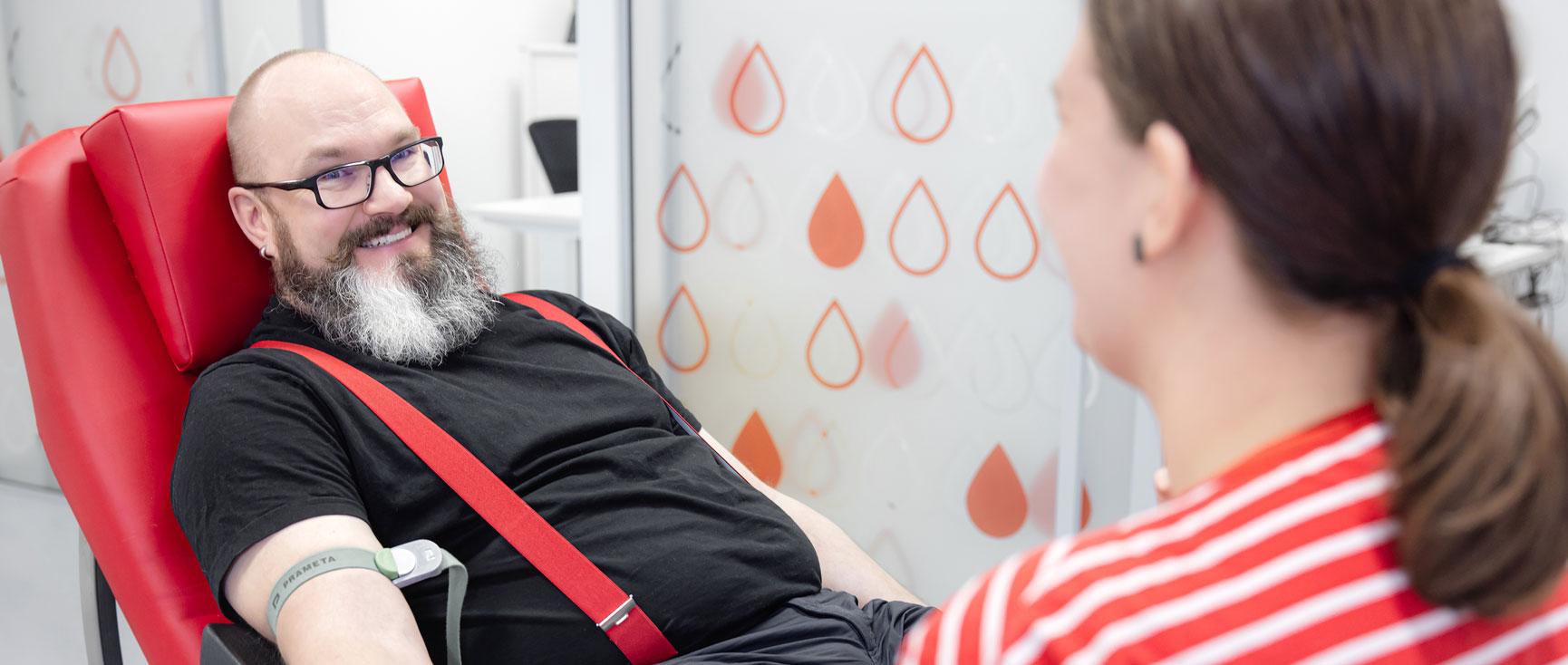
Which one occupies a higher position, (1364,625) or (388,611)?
(1364,625)

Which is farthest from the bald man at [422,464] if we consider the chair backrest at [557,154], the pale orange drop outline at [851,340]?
the chair backrest at [557,154]

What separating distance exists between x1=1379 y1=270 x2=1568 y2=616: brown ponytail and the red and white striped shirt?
16 millimetres

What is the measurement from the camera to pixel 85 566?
1450 mm

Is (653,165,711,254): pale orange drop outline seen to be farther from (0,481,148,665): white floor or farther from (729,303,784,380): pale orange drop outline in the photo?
(0,481,148,665): white floor

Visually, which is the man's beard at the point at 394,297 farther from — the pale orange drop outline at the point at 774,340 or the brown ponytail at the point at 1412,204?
the brown ponytail at the point at 1412,204

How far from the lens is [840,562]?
58.2 inches

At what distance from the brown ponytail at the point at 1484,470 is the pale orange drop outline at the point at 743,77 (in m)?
1.71

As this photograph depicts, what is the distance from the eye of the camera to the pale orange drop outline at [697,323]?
2.31 m

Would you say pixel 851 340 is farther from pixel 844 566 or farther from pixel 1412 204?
pixel 1412 204

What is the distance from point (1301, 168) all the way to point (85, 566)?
5.15 ft

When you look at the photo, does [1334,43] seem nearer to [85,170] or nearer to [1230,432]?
[1230,432]

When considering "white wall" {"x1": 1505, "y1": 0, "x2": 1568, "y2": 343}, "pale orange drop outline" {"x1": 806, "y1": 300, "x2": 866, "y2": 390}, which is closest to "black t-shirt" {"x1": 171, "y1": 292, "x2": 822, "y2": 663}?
"pale orange drop outline" {"x1": 806, "y1": 300, "x2": 866, "y2": 390}

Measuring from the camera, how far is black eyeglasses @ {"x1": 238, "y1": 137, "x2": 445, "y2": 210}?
143 cm

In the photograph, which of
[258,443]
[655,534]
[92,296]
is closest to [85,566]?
[92,296]
